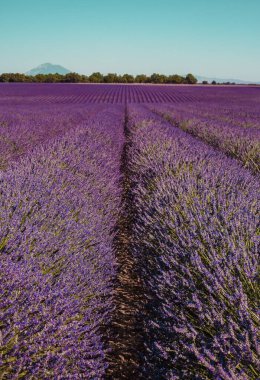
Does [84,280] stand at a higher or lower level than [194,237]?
lower

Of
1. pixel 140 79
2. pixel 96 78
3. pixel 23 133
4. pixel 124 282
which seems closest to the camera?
pixel 124 282

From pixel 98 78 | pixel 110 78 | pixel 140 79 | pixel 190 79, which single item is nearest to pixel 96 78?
pixel 98 78

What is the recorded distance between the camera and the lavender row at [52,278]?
1375 millimetres

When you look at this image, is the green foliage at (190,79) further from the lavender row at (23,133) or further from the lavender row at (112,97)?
the lavender row at (23,133)

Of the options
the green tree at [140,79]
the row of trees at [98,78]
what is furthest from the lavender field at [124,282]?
the green tree at [140,79]

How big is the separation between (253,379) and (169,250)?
0.96 m

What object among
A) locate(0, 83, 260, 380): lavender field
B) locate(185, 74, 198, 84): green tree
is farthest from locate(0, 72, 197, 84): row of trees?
locate(0, 83, 260, 380): lavender field

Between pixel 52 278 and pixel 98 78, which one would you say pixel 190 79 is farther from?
pixel 52 278

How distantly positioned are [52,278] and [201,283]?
77cm

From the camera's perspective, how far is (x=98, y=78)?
55156 mm

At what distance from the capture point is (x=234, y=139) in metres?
6.16

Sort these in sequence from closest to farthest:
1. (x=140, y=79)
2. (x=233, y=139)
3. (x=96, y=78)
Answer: (x=233, y=139), (x=96, y=78), (x=140, y=79)

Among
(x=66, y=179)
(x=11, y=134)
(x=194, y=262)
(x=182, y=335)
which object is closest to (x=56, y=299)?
(x=182, y=335)

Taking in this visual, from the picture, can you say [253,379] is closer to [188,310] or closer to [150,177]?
[188,310]
